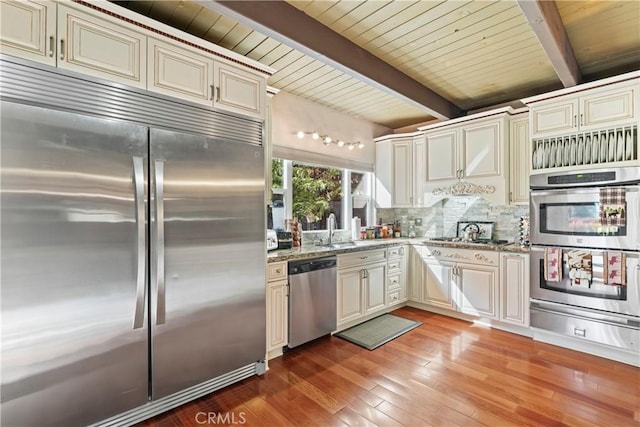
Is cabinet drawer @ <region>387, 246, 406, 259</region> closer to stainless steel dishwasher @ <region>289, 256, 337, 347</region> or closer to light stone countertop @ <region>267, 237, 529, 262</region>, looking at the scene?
light stone countertop @ <region>267, 237, 529, 262</region>

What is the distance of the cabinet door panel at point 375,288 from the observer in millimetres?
3510

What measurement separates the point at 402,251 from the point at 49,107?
360cm

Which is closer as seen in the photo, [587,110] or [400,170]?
[587,110]

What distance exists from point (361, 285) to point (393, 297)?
2.21 feet

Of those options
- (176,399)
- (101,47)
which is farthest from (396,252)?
(101,47)

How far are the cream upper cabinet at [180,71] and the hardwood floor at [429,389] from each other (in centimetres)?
211

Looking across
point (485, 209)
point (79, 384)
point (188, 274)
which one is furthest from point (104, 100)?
point (485, 209)

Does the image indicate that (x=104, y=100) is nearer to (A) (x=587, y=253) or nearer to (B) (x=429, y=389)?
(B) (x=429, y=389)

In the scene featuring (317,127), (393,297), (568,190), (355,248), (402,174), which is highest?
(317,127)

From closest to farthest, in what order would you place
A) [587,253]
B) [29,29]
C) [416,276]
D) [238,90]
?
[29,29]
[238,90]
[587,253]
[416,276]

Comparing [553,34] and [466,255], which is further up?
[553,34]

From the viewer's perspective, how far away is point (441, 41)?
96.9 inches

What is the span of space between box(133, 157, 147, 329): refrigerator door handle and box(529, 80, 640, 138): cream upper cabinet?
11.6ft

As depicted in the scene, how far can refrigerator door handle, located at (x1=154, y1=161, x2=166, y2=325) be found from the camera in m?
1.90
